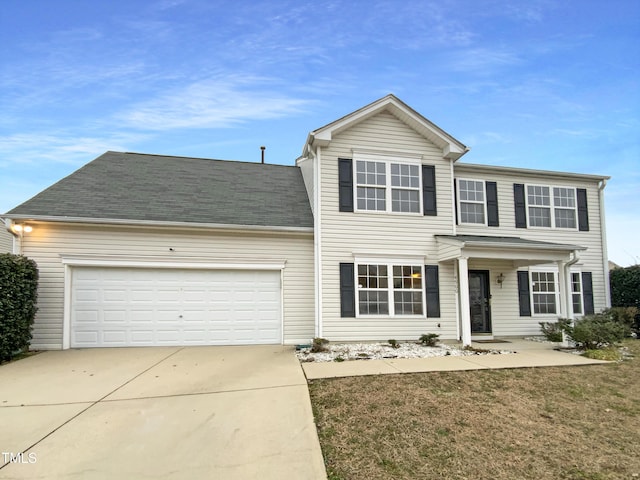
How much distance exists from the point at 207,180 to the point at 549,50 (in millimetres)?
13466

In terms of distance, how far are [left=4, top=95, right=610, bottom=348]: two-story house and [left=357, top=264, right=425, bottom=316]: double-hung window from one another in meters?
0.03

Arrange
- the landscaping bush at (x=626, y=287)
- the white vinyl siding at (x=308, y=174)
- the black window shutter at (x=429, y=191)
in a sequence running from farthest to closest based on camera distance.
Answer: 1. the landscaping bush at (x=626, y=287)
2. the white vinyl siding at (x=308, y=174)
3. the black window shutter at (x=429, y=191)

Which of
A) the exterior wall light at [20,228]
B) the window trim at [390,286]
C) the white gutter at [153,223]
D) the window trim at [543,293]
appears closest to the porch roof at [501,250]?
the window trim at [390,286]

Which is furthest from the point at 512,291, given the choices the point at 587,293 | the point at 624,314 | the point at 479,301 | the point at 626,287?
the point at 626,287

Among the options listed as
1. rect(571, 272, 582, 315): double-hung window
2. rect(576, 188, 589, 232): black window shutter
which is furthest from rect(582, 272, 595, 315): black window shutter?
rect(576, 188, 589, 232): black window shutter

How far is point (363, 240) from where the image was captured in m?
10.0

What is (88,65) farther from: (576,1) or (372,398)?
(576,1)

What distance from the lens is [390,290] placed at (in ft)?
32.7

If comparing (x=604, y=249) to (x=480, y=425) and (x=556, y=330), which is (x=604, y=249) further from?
(x=480, y=425)

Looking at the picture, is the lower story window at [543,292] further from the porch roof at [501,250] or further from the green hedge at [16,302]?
the green hedge at [16,302]

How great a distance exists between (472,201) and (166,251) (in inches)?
374

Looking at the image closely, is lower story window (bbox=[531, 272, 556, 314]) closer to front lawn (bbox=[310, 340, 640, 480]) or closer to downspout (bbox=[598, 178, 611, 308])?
downspout (bbox=[598, 178, 611, 308])

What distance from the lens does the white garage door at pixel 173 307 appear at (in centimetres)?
917

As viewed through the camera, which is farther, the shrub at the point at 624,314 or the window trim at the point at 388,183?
the shrub at the point at 624,314
